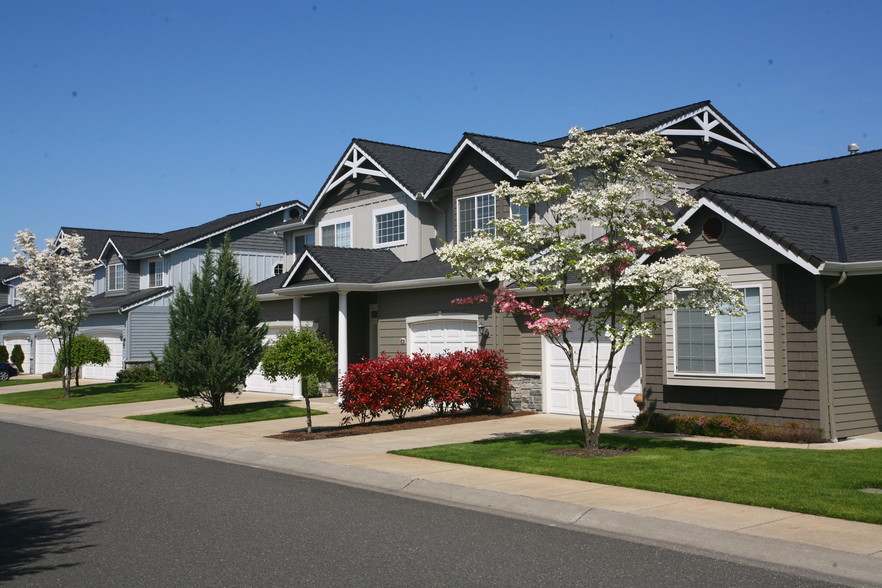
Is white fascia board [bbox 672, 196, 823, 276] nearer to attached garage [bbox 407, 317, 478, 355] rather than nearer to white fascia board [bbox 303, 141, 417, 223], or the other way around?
attached garage [bbox 407, 317, 478, 355]

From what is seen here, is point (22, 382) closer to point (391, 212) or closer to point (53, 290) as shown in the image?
point (53, 290)

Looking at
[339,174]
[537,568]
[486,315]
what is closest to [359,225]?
[339,174]

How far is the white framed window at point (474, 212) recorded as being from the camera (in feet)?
76.9

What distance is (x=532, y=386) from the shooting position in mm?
20938

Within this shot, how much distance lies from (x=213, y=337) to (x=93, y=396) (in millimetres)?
10189

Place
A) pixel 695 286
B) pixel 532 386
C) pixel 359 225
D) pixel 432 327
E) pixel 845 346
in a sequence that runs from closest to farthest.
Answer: pixel 695 286 < pixel 845 346 < pixel 532 386 < pixel 432 327 < pixel 359 225

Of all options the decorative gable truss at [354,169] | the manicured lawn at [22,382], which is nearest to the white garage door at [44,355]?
the manicured lawn at [22,382]

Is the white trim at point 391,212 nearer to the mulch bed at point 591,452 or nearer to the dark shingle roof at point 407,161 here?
the dark shingle roof at point 407,161

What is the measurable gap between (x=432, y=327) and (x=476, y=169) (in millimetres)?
4541

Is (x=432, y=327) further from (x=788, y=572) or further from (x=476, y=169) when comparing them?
(x=788, y=572)

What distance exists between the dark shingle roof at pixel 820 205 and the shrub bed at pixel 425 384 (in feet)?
22.1

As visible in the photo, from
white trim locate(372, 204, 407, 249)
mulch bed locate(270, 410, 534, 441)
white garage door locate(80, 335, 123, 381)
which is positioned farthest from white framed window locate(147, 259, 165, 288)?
mulch bed locate(270, 410, 534, 441)

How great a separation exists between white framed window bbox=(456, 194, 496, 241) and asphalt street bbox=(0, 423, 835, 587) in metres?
12.6

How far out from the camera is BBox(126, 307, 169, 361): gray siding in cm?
3838
